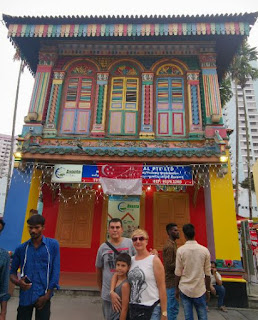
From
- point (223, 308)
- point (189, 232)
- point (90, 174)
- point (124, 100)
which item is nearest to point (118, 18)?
point (124, 100)

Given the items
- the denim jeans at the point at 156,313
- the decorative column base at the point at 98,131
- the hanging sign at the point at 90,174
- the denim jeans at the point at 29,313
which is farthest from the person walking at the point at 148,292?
the decorative column base at the point at 98,131

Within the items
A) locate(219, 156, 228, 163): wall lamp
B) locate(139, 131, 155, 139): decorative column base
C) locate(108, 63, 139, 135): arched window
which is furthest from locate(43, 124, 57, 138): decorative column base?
locate(219, 156, 228, 163): wall lamp

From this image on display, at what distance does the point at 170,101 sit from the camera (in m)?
8.94

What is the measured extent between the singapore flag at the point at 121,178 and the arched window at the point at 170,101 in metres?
2.03

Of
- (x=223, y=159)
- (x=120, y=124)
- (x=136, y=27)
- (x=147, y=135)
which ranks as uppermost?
(x=136, y=27)

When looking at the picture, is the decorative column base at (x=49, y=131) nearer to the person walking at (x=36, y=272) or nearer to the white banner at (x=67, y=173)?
the white banner at (x=67, y=173)

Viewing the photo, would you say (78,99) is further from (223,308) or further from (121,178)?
(223,308)

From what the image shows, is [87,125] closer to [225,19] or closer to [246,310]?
[225,19]

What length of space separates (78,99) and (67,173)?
10.5ft

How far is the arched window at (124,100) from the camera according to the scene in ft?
28.5

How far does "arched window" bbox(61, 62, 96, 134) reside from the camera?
8742 millimetres

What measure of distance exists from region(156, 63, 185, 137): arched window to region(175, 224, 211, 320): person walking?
551 cm

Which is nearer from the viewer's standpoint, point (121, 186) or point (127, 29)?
point (121, 186)

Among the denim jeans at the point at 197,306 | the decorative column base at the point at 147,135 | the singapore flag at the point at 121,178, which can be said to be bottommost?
the denim jeans at the point at 197,306
